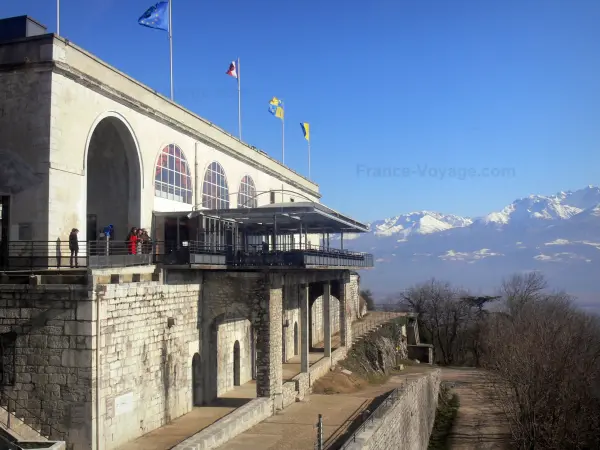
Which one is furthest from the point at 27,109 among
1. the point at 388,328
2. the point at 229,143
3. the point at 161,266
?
the point at 388,328

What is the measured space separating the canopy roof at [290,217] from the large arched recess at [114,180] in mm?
2481

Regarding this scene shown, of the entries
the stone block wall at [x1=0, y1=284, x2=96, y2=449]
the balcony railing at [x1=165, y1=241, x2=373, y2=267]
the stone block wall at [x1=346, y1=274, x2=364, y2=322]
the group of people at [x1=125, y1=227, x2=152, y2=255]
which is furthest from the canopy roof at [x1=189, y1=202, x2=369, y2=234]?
the stone block wall at [x1=346, y1=274, x2=364, y2=322]

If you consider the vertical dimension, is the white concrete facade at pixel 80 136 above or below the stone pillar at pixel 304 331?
above

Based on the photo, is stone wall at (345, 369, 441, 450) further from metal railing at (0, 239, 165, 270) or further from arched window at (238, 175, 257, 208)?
arched window at (238, 175, 257, 208)

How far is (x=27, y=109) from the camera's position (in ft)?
59.2

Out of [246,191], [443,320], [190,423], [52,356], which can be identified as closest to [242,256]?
[190,423]

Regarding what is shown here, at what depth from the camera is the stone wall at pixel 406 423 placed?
17594 millimetres

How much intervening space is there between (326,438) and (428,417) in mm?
17155

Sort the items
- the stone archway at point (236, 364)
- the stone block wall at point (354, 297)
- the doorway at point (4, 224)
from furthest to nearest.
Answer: the stone block wall at point (354, 297) < the stone archway at point (236, 364) < the doorway at point (4, 224)

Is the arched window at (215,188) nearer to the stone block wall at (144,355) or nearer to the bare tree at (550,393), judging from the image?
the stone block wall at (144,355)

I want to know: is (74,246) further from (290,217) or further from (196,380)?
(290,217)

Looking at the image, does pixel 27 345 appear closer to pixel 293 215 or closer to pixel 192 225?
pixel 192 225

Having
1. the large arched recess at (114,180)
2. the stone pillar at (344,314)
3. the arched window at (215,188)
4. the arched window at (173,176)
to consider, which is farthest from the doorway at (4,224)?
the stone pillar at (344,314)

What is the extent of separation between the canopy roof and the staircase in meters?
10.2
